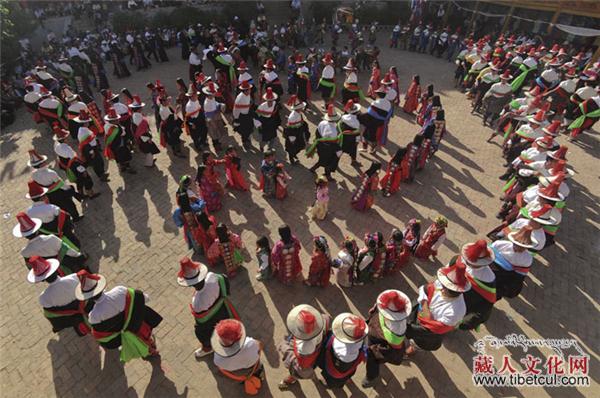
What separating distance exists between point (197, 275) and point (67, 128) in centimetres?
829

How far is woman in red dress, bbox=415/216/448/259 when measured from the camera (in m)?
6.13

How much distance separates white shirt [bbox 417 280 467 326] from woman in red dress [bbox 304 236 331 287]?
1844 millimetres

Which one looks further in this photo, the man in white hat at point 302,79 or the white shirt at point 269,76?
the man in white hat at point 302,79

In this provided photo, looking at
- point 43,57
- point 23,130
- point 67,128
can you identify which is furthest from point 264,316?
point 43,57

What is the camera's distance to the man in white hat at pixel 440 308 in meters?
4.12

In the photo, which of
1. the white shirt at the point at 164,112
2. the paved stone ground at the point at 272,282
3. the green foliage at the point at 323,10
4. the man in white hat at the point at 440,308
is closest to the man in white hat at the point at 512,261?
the paved stone ground at the point at 272,282

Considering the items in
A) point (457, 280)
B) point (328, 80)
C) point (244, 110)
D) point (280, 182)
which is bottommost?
point (280, 182)

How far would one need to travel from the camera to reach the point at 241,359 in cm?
377

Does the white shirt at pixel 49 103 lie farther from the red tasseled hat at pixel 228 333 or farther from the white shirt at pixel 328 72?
the red tasseled hat at pixel 228 333

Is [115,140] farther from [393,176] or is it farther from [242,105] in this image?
[393,176]

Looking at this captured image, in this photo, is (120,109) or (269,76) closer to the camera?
(120,109)

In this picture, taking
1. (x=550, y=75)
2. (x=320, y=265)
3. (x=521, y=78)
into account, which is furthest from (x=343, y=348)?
(x=550, y=75)

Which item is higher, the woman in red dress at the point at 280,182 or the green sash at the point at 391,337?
the green sash at the point at 391,337

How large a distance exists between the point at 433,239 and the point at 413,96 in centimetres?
698
